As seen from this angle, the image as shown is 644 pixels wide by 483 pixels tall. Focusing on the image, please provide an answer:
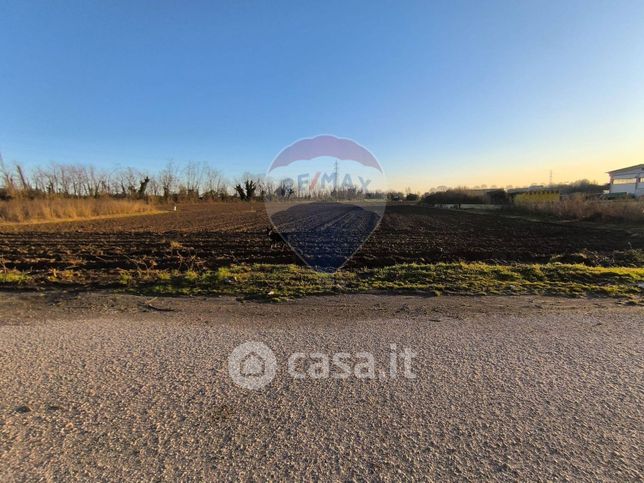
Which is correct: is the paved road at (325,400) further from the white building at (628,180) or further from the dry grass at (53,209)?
the white building at (628,180)

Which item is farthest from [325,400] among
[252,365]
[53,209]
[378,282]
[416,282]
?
[53,209]

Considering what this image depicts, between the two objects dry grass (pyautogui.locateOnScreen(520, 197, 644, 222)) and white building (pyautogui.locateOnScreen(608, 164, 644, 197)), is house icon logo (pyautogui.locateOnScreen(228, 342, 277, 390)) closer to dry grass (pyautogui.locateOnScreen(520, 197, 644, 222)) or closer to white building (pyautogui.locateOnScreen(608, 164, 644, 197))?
dry grass (pyautogui.locateOnScreen(520, 197, 644, 222))

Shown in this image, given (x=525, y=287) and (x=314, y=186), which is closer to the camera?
(x=525, y=287)

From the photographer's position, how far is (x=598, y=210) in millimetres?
25359

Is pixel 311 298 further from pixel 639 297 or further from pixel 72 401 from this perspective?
pixel 639 297

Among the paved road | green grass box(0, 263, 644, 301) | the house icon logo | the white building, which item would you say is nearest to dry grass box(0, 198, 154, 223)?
green grass box(0, 263, 644, 301)

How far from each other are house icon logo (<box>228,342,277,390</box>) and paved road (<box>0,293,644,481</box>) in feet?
0.27

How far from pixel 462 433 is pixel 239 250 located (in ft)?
34.9

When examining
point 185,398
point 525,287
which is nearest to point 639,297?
point 525,287

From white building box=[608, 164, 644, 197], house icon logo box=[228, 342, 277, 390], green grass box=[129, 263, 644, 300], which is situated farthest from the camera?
white building box=[608, 164, 644, 197]

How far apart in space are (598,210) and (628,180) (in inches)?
1337

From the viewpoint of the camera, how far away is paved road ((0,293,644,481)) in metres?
2.01

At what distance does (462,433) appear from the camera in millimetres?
2268

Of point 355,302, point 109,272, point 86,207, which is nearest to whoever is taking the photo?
point 355,302
